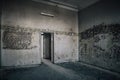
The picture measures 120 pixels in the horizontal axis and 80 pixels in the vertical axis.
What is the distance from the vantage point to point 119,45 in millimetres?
3709

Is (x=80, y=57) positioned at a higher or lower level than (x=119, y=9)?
lower

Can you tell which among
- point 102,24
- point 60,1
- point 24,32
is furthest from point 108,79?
point 60,1

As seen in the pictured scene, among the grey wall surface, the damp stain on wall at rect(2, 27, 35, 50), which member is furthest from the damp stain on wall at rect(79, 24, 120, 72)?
the damp stain on wall at rect(2, 27, 35, 50)

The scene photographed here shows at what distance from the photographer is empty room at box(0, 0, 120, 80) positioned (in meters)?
3.82

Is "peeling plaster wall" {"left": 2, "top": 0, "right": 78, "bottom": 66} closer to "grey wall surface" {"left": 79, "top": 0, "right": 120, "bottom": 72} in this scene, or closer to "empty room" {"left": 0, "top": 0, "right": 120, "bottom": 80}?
"empty room" {"left": 0, "top": 0, "right": 120, "bottom": 80}

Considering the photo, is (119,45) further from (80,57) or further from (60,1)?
(60,1)

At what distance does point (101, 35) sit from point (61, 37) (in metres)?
2.38

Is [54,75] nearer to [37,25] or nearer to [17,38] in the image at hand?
[17,38]

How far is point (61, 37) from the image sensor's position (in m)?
5.56

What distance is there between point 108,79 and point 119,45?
1675 mm

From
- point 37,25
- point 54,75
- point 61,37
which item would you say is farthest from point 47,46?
point 54,75

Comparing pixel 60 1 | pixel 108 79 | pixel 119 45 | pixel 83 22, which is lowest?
pixel 108 79

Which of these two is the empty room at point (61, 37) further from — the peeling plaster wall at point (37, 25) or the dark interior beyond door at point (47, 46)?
the dark interior beyond door at point (47, 46)

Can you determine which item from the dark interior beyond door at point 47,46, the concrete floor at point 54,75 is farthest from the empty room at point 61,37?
the dark interior beyond door at point 47,46
